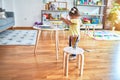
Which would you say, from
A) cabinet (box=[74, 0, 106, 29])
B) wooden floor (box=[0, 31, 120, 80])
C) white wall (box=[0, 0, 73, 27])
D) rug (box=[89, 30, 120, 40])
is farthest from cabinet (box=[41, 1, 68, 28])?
wooden floor (box=[0, 31, 120, 80])

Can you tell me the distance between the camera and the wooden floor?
2.18 meters

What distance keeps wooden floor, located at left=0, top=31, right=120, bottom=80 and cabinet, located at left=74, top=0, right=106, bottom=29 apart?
2.71m

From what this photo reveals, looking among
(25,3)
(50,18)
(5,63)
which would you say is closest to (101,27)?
(50,18)

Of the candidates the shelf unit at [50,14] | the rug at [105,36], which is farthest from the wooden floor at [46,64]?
the shelf unit at [50,14]

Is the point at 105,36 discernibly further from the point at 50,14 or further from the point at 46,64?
the point at 46,64

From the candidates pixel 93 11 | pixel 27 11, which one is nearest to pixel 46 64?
pixel 27 11

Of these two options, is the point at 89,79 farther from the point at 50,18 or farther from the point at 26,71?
the point at 50,18

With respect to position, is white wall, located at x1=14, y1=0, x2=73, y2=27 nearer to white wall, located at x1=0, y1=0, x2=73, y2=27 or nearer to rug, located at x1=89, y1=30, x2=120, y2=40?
white wall, located at x1=0, y1=0, x2=73, y2=27

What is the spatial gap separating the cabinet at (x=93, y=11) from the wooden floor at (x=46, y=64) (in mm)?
2715

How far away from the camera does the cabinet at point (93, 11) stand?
5926 mm

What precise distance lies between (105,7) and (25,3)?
324 centimetres

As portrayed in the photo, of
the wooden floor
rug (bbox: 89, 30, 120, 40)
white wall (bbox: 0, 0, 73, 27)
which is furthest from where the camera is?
white wall (bbox: 0, 0, 73, 27)

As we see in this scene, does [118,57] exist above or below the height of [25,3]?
below

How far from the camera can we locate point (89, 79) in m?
2.12
